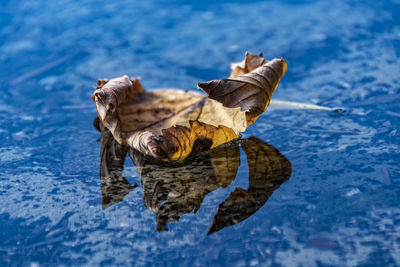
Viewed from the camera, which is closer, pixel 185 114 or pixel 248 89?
pixel 248 89

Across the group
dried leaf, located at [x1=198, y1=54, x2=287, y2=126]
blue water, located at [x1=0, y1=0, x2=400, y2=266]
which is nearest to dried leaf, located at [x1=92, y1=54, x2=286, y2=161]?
dried leaf, located at [x1=198, y1=54, x2=287, y2=126]

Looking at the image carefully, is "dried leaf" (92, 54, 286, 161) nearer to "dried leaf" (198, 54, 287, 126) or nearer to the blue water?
"dried leaf" (198, 54, 287, 126)

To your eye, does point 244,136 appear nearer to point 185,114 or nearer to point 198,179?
point 185,114

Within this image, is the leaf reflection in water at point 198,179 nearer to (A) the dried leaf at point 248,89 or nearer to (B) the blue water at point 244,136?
(B) the blue water at point 244,136

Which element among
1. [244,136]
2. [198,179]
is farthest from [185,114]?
Result: [198,179]

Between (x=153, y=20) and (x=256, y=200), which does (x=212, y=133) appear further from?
(x=153, y=20)

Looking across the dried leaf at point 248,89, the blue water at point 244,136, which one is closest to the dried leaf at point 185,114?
the dried leaf at point 248,89

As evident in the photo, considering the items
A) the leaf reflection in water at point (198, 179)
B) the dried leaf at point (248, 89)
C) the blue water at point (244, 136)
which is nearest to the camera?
the blue water at point (244, 136)
